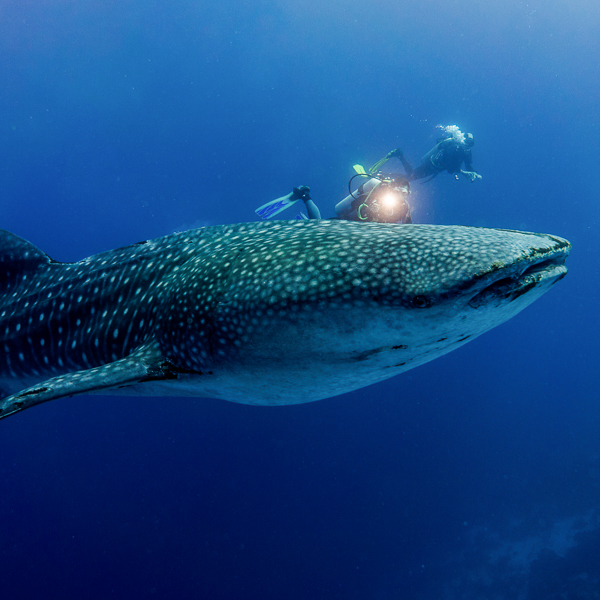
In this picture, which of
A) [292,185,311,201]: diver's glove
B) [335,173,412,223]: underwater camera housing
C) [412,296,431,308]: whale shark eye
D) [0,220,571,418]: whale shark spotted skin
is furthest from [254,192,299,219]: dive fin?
[412,296,431,308]: whale shark eye

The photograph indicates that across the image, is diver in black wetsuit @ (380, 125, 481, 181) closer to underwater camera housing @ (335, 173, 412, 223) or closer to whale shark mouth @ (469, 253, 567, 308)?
underwater camera housing @ (335, 173, 412, 223)

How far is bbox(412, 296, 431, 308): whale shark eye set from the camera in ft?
4.72

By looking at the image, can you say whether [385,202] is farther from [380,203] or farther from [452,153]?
[452,153]

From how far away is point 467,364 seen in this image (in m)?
29.1

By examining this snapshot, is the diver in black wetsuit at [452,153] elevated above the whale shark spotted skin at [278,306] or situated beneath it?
elevated above

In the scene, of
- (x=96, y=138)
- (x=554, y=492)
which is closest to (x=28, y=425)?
(x=554, y=492)

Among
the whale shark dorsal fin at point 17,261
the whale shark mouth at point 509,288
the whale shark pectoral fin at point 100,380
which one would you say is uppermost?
the whale shark dorsal fin at point 17,261

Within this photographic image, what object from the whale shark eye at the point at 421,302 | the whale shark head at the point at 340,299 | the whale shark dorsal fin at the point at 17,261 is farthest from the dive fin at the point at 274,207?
the whale shark eye at the point at 421,302

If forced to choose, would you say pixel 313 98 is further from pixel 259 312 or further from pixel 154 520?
pixel 259 312

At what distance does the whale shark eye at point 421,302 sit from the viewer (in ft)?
4.72

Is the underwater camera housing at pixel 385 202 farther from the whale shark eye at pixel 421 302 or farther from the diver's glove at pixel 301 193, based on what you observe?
the whale shark eye at pixel 421 302

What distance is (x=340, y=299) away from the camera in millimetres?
1626

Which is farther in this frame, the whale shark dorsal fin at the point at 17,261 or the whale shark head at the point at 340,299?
the whale shark dorsal fin at the point at 17,261

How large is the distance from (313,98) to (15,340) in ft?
155
